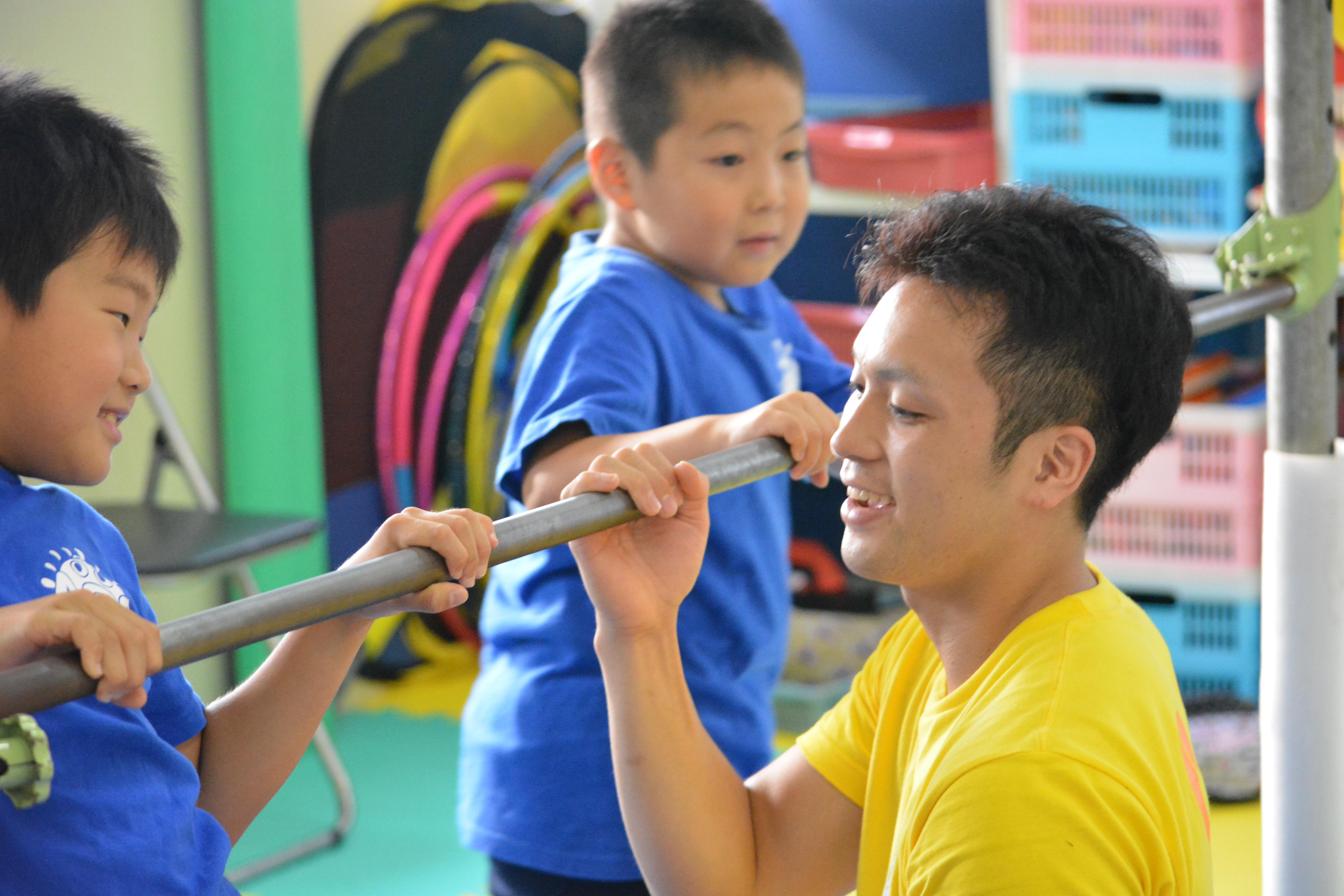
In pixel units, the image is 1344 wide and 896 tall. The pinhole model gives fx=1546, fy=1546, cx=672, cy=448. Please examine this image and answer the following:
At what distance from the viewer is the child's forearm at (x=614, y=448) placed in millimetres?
1180

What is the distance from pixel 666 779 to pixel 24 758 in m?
0.49

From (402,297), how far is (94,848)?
229 cm

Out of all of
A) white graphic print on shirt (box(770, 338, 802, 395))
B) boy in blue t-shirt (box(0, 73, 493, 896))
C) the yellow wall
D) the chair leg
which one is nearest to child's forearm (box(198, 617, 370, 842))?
boy in blue t-shirt (box(0, 73, 493, 896))

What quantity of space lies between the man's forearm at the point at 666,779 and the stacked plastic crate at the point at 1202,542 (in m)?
1.73

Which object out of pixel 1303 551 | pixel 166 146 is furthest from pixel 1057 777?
pixel 166 146

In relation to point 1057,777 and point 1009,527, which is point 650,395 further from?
point 1057,777

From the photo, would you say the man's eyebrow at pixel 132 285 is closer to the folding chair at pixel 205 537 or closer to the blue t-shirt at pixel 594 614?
the blue t-shirt at pixel 594 614

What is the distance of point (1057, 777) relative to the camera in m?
0.82

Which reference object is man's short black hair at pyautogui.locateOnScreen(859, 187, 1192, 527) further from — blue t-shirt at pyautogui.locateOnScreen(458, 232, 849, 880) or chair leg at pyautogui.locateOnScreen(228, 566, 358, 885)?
chair leg at pyautogui.locateOnScreen(228, 566, 358, 885)

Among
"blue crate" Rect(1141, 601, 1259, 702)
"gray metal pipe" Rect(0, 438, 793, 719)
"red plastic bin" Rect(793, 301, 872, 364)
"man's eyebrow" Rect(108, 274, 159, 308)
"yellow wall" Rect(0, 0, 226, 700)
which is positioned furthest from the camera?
"red plastic bin" Rect(793, 301, 872, 364)

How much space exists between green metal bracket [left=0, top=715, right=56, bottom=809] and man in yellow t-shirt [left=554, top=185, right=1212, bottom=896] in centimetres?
35

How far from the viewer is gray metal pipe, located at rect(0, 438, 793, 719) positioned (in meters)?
0.64

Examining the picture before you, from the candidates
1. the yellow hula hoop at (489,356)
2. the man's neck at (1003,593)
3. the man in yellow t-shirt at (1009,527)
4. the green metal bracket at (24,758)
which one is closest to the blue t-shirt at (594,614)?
→ the man in yellow t-shirt at (1009,527)

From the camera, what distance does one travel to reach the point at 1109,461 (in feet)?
3.19
